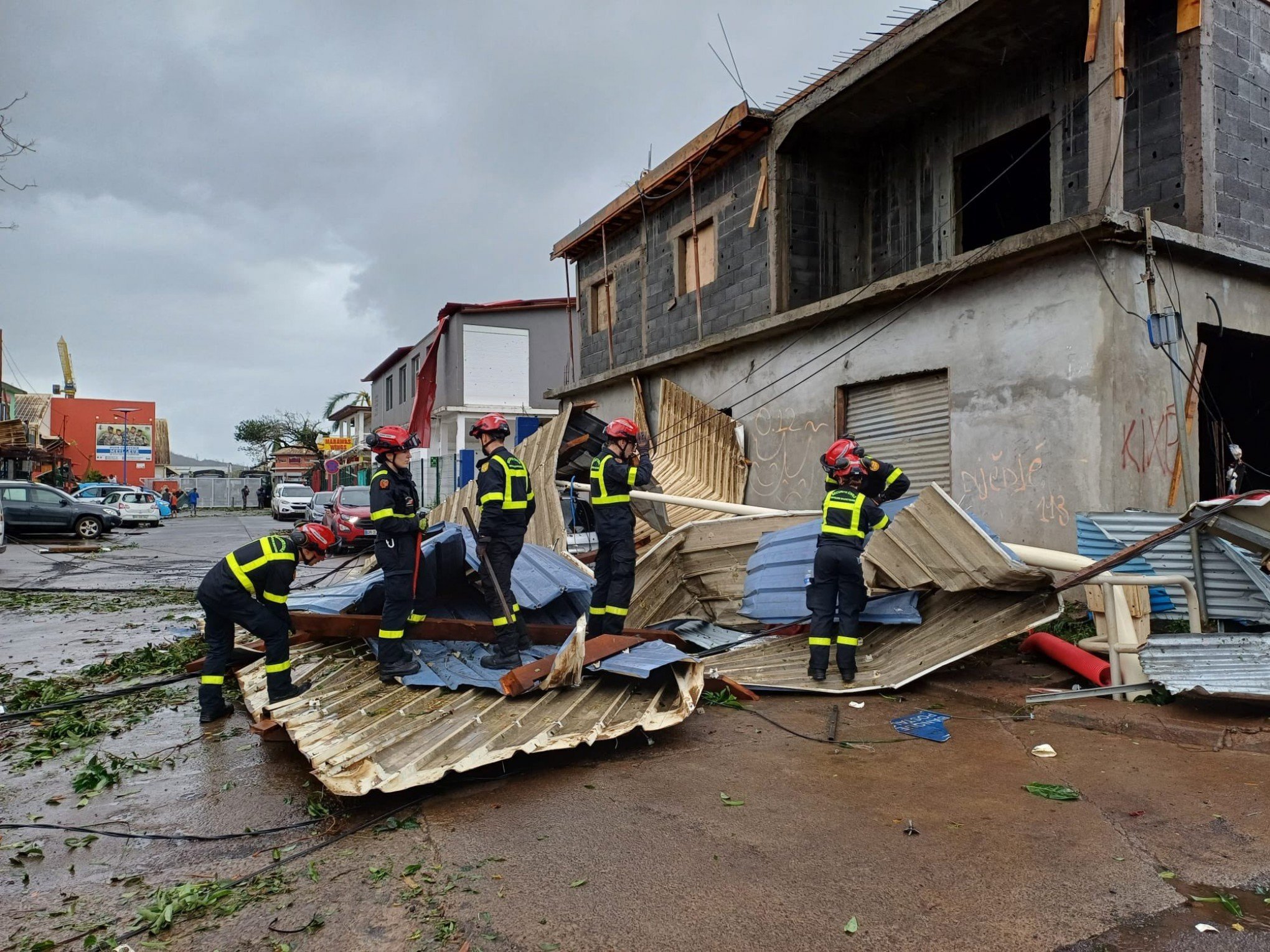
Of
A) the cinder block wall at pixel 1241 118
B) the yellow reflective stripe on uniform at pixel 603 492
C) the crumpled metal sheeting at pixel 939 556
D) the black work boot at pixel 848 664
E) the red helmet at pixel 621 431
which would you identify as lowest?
the black work boot at pixel 848 664

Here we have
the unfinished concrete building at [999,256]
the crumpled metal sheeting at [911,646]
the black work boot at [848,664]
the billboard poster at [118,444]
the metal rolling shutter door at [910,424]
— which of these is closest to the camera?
the crumpled metal sheeting at [911,646]

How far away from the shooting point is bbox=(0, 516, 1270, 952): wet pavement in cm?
264

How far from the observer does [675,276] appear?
46.8ft

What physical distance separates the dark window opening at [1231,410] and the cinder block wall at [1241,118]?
1.19 m

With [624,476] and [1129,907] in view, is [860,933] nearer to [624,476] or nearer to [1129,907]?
[1129,907]

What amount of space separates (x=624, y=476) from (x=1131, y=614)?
3.67 m

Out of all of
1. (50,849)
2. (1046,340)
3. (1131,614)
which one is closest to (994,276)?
(1046,340)

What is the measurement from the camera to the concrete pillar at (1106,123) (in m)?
7.59

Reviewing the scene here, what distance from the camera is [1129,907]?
2.72 meters

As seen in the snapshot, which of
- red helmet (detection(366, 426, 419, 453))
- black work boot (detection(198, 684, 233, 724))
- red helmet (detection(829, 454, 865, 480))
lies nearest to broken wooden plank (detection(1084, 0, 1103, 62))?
red helmet (detection(829, 454, 865, 480))

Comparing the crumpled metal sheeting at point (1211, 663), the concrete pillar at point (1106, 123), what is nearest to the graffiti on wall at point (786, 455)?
the concrete pillar at point (1106, 123)

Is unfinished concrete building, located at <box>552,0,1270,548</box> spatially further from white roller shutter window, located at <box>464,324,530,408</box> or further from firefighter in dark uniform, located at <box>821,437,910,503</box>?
white roller shutter window, located at <box>464,324,530,408</box>

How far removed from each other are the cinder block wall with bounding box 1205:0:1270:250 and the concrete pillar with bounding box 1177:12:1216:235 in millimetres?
83

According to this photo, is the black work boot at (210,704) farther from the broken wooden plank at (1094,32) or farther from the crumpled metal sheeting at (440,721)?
the broken wooden plank at (1094,32)
